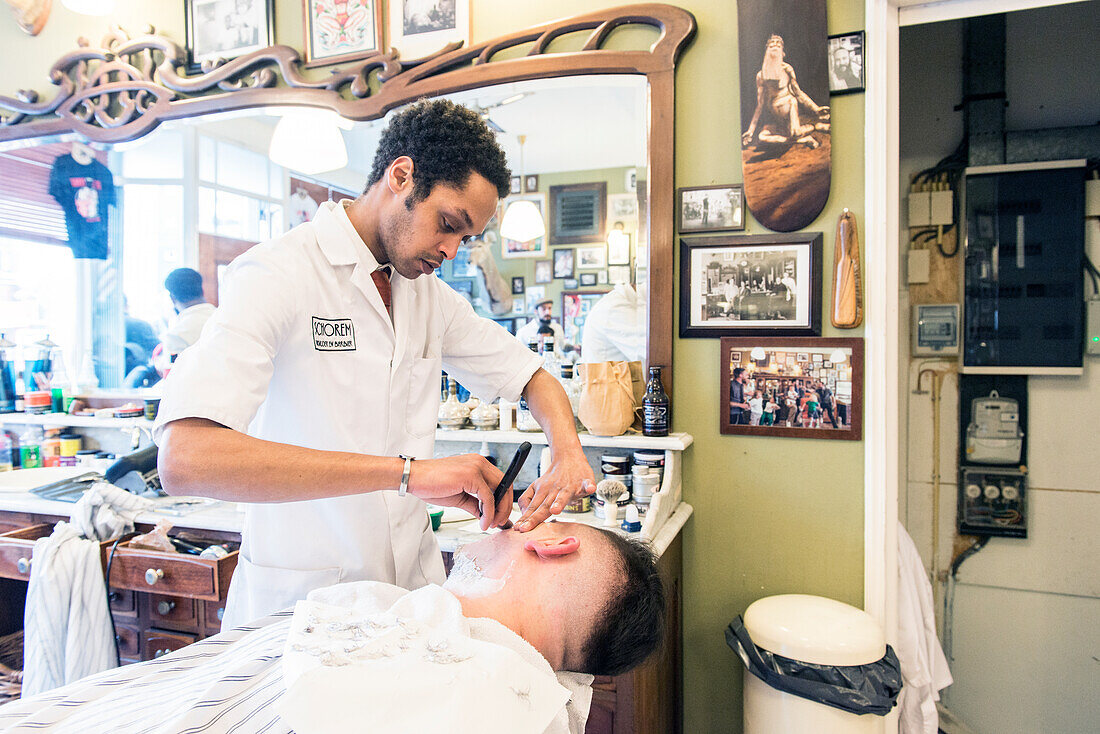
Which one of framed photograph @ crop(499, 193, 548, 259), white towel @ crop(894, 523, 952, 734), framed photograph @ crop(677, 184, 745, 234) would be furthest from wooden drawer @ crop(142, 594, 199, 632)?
white towel @ crop(894, 523, 952, 734)

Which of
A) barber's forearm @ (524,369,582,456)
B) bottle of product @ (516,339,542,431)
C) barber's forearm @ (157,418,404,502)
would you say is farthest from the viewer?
bottle of product @ (516,339,542,431)

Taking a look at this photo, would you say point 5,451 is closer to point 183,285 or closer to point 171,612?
point 183,285

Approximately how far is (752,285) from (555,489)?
1.09 m

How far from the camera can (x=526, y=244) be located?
2521 millimetres

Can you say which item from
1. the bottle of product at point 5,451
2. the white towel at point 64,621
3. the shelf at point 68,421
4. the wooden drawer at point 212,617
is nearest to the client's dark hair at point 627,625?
the wooden drawer at point 212,617

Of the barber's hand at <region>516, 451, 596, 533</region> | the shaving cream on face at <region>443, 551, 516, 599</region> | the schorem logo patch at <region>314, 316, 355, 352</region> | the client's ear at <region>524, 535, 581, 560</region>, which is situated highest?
the schorem logo patch at <region>314, 316, 355, 352</region>

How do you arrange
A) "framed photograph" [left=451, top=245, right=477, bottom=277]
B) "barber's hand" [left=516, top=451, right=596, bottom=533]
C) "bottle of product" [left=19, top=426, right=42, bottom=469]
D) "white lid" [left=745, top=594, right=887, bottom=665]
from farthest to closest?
"bottle of product" [left=19, top=426, right=42, bottom=469]
"framed photograph" [left=451, top=245, right=477, bottom=277]
"white lid" [left=745, top=594, right=887, bottom=665]
"barber's hand" [left=516, top=451, right=596, bottom=533]

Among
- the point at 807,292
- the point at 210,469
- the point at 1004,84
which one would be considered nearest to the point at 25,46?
the point at 210,469

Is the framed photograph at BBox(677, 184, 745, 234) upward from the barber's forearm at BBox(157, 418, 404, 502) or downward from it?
upward

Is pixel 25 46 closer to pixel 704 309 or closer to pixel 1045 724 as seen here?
pixel 704 309

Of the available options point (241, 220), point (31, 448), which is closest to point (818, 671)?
point (241, 220)

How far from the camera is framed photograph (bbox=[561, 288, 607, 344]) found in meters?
2.41

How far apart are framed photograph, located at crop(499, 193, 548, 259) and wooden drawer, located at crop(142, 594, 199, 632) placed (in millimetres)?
1614

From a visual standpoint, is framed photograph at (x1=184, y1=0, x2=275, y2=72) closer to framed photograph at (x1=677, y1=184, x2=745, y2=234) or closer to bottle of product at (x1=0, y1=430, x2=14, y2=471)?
framed photograph at (x1=677, y1=184, x2=745, y2=234)
